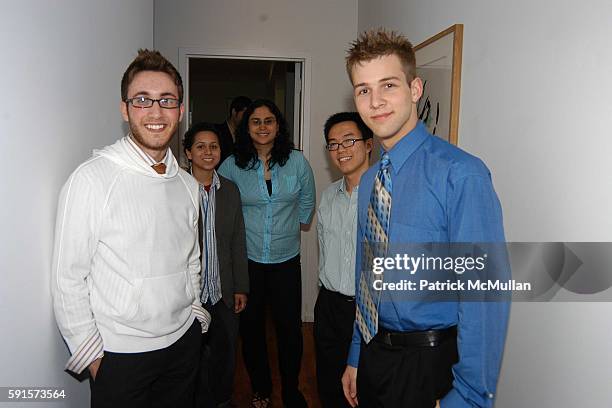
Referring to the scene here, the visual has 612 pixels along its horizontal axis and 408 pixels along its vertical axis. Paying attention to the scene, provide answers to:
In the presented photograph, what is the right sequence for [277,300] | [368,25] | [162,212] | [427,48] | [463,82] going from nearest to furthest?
1. [162,212]
2. [463,82]
3. [427,48]
4. [277,300]
5. [368,25]

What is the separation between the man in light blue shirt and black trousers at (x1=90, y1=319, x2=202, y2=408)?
2.28 feet

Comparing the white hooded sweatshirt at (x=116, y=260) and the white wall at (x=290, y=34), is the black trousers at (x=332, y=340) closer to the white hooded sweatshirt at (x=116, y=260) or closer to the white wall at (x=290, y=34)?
the white hooded sweatshirt at (x=116, y=260)

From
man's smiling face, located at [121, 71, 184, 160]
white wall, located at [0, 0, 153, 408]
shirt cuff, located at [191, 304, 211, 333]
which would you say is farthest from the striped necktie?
white wall, located at [0, 0, 153, 408]

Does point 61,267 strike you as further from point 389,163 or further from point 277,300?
point 277,300

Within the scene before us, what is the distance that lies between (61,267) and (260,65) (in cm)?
694

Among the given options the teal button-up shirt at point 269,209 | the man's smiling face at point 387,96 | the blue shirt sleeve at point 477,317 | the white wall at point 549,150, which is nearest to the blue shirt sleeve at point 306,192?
→ the teal button-up shirt at point 269,209

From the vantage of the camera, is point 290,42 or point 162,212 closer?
point 162,212

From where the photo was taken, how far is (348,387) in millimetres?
1751

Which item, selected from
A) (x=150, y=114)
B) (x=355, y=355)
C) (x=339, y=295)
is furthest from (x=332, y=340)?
(x=150, y=114)

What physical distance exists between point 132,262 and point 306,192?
1.71 metres

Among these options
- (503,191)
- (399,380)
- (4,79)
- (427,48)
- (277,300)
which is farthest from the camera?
(277,300)

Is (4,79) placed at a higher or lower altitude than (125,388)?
higher

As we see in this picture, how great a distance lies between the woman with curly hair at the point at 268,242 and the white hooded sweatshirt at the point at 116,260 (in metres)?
1.17

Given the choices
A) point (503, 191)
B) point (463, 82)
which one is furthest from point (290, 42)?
point (503, 191)
